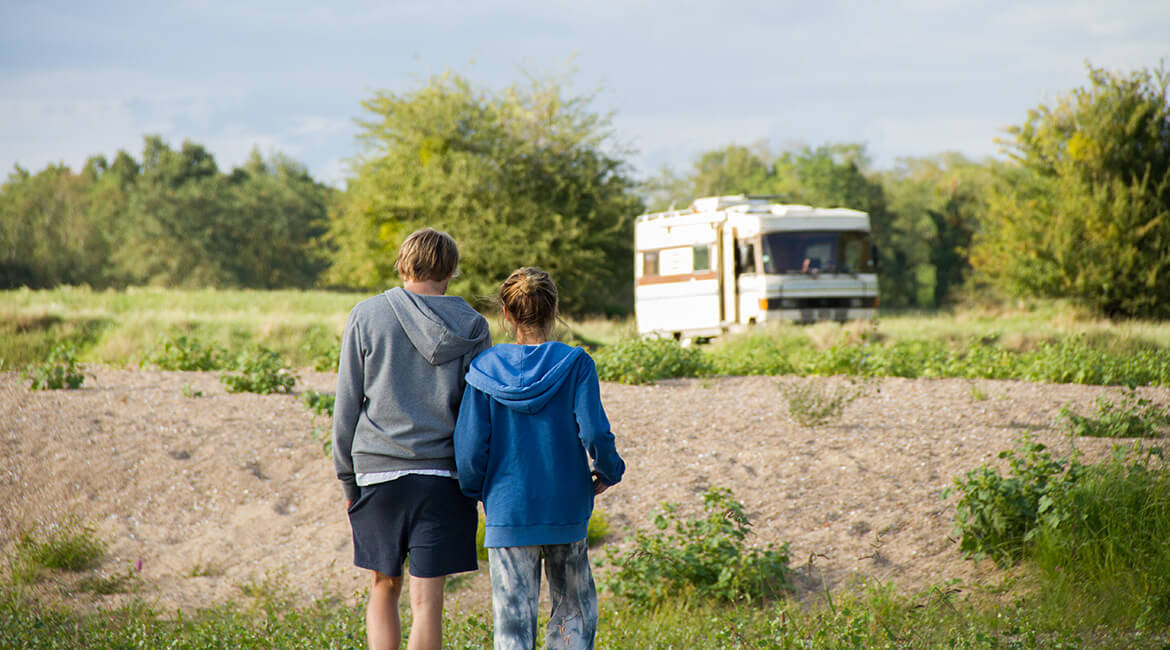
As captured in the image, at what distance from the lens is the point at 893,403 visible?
26.8 ft

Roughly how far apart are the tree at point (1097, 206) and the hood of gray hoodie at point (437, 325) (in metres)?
20.5

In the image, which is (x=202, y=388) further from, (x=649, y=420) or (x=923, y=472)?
(x=923, y=472)

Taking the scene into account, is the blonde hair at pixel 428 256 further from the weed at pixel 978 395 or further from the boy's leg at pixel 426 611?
the weed at pixel 978 395

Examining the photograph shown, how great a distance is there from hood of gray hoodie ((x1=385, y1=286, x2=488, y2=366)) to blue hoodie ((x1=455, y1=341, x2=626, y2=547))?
15cm

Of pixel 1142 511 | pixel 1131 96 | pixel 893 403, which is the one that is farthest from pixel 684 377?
pixel 1131 96

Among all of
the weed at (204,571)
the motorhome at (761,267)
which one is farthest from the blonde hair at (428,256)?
the motorhome at (761,267)

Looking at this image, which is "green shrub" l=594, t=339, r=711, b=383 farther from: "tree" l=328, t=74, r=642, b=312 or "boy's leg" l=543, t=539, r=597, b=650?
"tree" l=328, t=74, r=642, b=312

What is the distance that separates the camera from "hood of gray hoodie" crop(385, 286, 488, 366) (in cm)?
298

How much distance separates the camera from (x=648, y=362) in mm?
10156

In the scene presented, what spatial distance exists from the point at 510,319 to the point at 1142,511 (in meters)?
3.44

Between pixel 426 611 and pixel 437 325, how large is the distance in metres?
0.92

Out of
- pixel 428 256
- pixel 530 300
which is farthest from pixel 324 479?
pixel 530 300

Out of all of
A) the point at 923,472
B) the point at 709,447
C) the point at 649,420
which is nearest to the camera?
the point at 923,472

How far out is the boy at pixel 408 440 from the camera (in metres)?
2.96
